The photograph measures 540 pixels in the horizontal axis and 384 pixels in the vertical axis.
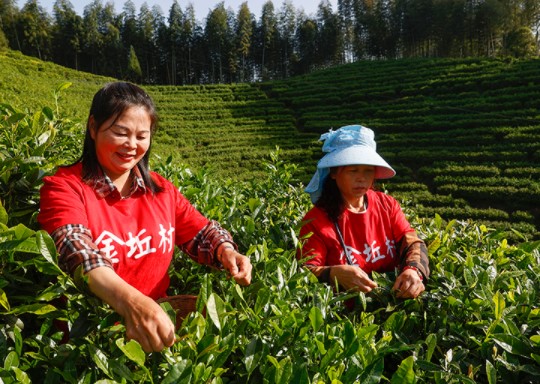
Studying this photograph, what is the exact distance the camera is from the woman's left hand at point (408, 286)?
1.46 metres

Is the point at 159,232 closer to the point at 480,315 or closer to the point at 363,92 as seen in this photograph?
the point at 480,315

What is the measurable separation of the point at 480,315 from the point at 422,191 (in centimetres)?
1201

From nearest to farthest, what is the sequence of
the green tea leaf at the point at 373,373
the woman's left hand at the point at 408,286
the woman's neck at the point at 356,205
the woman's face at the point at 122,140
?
the green tea leaf at the point at 373,373, the woman's face at the point at 122,140, the woman's left hand at the point at 408,286, the woman's neck at the point at 356,205

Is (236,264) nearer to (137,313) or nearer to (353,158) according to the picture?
(137,313)

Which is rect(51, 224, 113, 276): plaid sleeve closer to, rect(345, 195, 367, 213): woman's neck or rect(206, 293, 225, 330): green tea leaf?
rect(206, 293, 225, 330): green tea leaf

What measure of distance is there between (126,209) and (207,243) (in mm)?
293

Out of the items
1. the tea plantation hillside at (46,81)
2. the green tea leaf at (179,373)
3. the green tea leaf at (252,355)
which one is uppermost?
the tea plantation hillside at (46,81)

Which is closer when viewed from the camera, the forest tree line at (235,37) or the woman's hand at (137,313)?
the woman's hand at (137,313)

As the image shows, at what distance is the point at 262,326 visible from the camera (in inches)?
40.8

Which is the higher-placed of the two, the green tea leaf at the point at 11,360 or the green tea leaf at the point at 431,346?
the green tea leaf at the point at 11,360

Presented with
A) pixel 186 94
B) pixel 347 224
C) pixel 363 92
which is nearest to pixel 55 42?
pixel 186 94

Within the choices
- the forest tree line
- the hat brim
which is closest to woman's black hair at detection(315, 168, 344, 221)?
the hat brim

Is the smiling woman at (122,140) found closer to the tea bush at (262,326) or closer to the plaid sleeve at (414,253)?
the tea bush at (262,326)

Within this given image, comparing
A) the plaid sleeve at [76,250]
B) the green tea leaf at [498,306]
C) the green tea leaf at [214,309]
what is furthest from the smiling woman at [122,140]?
the green tea leaf at [498,306]
